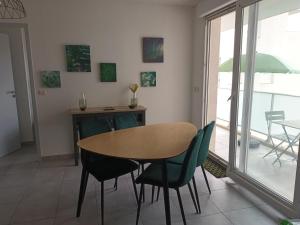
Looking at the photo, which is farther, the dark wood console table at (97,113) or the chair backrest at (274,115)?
the dark wood console table at (97,113)

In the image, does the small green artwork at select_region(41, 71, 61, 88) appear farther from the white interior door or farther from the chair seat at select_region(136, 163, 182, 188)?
the chair seat at select_region(136, 163, 182, 188)

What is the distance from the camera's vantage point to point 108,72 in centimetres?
371

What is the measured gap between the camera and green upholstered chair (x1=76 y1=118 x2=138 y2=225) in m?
2.13

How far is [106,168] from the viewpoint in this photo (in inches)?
88.4

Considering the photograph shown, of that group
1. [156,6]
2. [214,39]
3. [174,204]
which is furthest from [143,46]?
[174,204]

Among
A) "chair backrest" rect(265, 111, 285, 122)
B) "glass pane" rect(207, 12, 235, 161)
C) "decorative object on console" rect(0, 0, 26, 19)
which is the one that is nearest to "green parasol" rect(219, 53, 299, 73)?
"chair backrest" rect(265, 111, 285, 122)

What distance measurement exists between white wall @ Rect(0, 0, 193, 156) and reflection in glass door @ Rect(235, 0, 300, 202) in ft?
4.72

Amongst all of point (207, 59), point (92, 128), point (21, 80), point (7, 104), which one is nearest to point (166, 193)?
point (92, 128)

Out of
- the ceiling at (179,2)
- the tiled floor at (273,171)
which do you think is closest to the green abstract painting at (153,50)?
the ceiling at (179,2)

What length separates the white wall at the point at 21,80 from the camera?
13.3 feet

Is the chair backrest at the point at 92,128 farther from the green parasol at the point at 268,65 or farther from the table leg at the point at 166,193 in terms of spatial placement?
the green parasol at the point at 268,65

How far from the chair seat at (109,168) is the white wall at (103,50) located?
158 cm

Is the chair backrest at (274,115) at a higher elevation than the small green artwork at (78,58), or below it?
below

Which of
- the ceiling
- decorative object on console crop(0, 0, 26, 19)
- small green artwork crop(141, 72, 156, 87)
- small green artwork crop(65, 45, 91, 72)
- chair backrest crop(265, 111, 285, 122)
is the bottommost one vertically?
chair backrest crop(265, 111, 285, 122)
